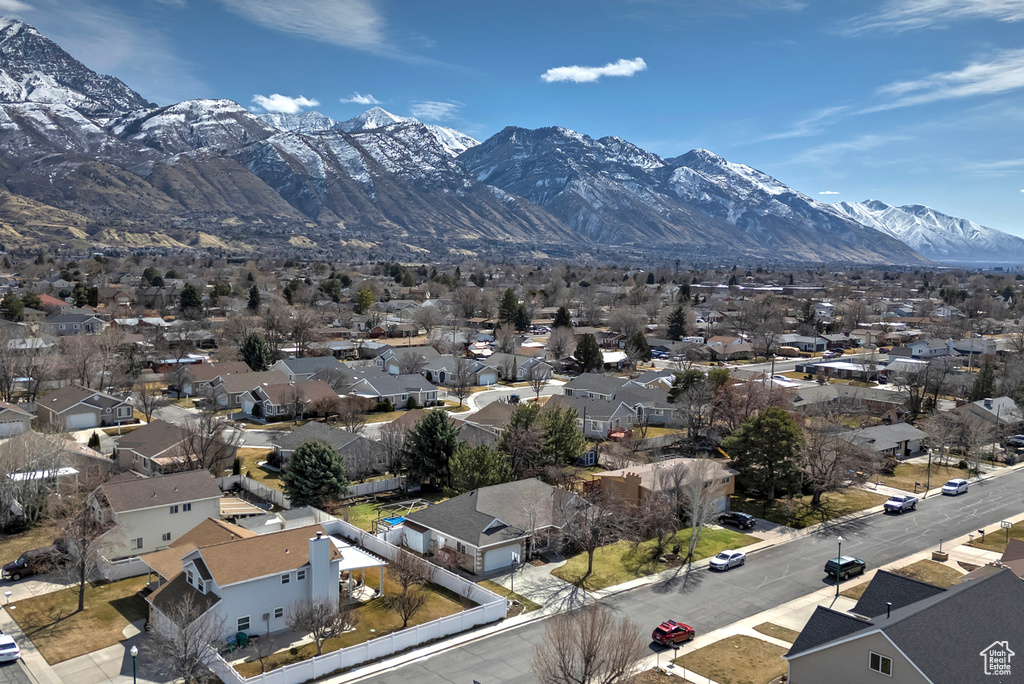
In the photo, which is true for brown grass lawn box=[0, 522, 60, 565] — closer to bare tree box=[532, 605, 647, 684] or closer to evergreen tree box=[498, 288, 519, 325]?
bare tree box=[532, 605, 647, 684]

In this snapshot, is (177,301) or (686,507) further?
(177,301)

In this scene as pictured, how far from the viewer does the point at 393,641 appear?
25.4 m

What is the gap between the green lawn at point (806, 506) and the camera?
4044 cm

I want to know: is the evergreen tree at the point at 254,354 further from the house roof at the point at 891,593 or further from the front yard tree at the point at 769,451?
the house roof at the point at 891,593

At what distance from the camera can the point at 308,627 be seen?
84.4 ft

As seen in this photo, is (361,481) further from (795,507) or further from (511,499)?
(795,507)

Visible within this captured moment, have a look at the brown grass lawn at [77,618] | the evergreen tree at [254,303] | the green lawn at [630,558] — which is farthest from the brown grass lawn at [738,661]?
the evergreen tree at [254,303]

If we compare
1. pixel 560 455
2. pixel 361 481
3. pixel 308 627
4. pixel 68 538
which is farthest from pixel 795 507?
pixel 68 538

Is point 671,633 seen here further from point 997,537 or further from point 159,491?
point 159,491

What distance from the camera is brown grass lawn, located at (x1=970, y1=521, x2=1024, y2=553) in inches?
1415

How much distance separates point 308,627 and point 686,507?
21.1 metres

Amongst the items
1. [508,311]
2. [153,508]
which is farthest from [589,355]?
[153,508]

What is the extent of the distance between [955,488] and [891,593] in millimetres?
26380

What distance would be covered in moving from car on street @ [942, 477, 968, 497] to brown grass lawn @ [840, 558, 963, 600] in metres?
13.5
